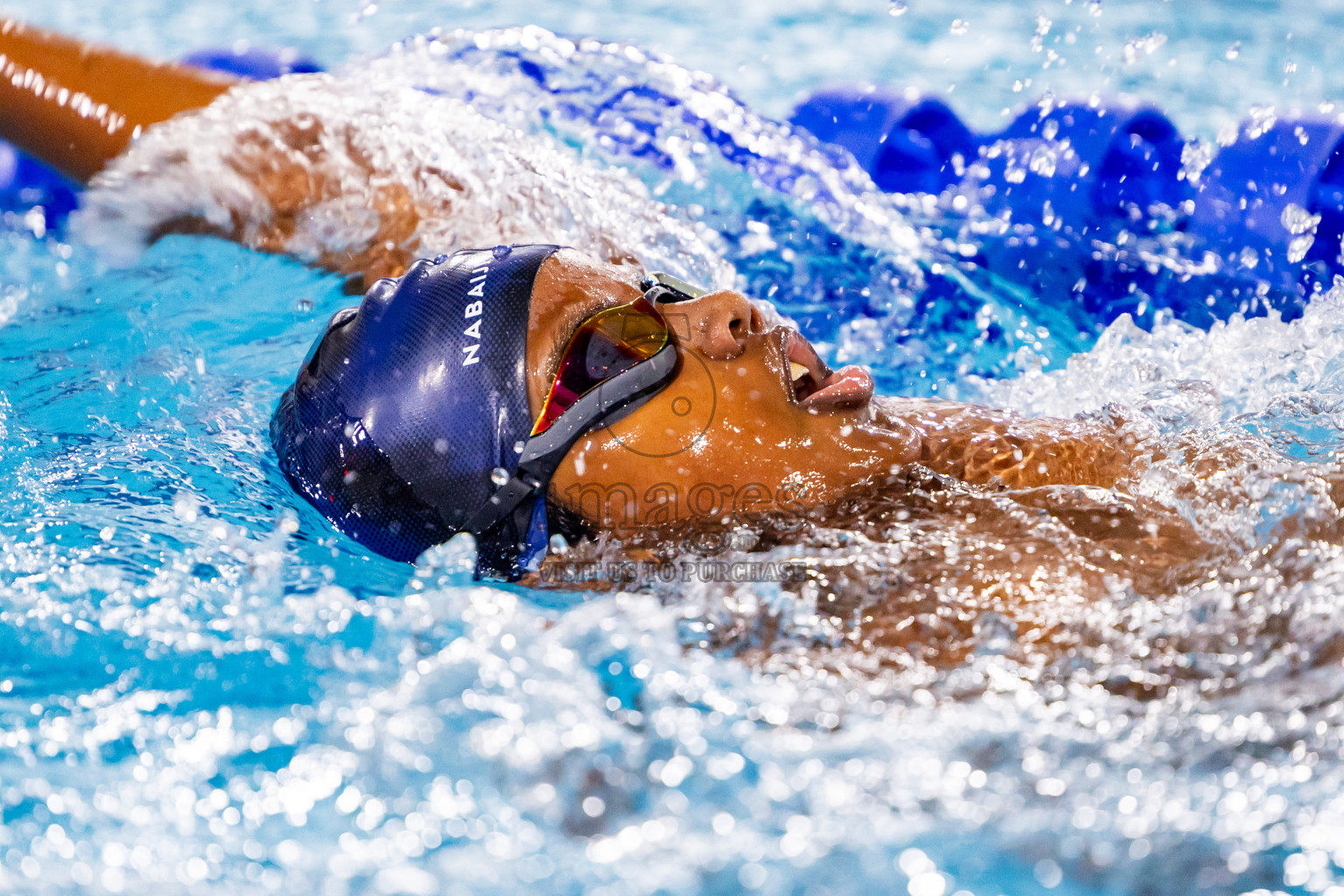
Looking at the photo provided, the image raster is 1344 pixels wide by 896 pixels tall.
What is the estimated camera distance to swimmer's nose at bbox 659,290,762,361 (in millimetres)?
1952

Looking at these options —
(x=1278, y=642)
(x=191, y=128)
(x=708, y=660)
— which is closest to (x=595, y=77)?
(x=191, y=128)

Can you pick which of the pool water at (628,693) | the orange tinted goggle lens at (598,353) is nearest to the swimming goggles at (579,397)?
the orange tinted goggle lens at (598,353)

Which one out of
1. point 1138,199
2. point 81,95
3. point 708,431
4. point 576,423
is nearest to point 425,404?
point 576,423

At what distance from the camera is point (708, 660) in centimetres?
169

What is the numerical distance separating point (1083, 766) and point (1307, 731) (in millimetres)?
291

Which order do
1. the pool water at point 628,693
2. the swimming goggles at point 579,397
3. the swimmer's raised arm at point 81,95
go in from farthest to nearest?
the swimmer's raised arm at point 81,95 → the swimming goggles at point 579,397 → the pool water at point 628,693

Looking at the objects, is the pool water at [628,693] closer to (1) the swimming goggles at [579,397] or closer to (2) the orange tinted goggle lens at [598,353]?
(1) the swimming goggles at [579,397]

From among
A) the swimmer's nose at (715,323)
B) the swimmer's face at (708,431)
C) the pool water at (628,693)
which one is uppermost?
the swimmer's nose at (715,323)

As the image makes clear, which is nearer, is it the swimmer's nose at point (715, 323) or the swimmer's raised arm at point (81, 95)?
the swimmer's nose at point (715, 323)

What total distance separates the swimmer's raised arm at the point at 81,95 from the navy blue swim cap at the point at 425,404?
1765 millimetres

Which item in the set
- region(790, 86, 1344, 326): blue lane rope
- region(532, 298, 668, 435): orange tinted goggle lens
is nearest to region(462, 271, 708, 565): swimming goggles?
A: region(532, 298, 668, 435): orange tinted goggle lens

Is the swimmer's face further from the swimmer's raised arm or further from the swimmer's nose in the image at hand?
the swimmer's raised arm

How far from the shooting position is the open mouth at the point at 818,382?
1954 mm

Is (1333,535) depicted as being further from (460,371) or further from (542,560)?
(460,371)
